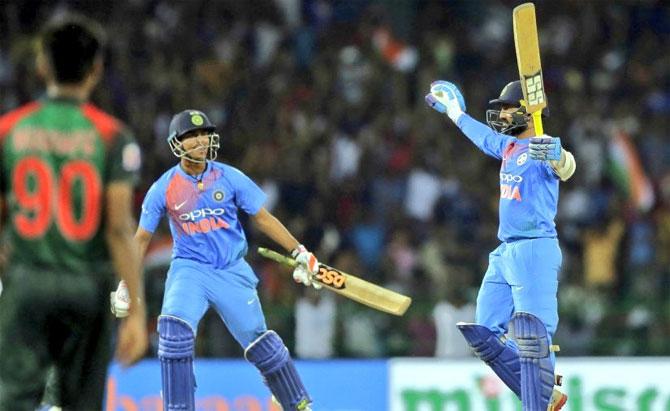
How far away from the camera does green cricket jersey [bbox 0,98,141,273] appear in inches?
197

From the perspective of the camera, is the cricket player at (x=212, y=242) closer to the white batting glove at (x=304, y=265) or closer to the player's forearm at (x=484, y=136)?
the white batting glove at (x=304, y=265)

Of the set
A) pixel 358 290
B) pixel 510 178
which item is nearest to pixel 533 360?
pixel 510 178

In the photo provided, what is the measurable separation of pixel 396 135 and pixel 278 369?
6707mm

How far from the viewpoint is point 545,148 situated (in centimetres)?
766

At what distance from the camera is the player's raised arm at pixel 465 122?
828 cm

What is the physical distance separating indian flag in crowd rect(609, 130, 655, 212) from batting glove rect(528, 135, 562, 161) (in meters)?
6.72

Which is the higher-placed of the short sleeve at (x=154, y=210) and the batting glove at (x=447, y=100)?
the batting glove at (x=447, y=100)

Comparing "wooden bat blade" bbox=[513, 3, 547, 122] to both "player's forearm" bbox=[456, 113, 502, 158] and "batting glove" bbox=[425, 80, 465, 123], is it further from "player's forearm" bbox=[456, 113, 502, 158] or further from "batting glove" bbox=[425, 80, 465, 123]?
"batting glove" bbox=[425, 80, 465, 123]

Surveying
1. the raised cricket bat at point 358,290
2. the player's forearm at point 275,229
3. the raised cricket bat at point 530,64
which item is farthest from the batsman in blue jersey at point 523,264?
the player's forearm at point 275,229

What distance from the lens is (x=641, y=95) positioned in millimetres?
15477

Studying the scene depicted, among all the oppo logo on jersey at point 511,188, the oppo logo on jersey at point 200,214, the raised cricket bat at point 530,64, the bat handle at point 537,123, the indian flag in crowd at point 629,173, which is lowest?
the oppo logo on jersey at point 200,214

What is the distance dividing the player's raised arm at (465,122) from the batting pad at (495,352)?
3.03ft

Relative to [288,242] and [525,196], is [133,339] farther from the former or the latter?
[525,196]

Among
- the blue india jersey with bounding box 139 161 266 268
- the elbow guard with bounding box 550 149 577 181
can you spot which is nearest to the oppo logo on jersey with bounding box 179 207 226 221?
the blue india jersey with bounding box 139 161 266 268
